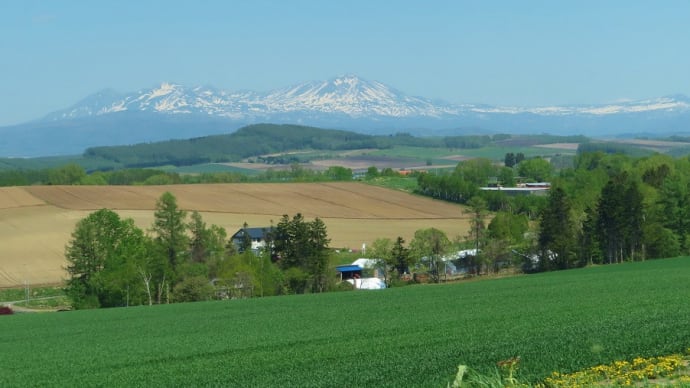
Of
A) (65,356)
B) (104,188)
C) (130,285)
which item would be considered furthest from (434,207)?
(65,356)

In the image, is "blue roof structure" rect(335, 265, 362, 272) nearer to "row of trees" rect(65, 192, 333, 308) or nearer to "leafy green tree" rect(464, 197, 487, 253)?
"row of trees" rect(65, 192, 333, 308)

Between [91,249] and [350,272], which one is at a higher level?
[91,249]

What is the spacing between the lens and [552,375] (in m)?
15.5

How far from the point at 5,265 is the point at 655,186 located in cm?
6327

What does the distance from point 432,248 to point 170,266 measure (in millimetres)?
20897

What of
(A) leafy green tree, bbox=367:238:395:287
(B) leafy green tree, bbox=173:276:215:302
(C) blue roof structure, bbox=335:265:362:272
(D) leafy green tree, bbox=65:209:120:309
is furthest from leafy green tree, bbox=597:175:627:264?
(D) leafy green tree, bbox=65:209:120:309

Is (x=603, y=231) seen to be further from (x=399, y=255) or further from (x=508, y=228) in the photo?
(x=399, y=255)

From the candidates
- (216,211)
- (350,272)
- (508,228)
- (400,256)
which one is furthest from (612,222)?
(216,211)

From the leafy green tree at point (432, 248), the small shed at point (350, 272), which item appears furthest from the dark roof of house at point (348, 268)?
the leafy green tree at point (432, 248)

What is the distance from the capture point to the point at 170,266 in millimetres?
65688

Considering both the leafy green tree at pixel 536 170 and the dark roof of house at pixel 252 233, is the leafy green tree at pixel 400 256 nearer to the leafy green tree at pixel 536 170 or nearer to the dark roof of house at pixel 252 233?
the dark roof of house at pixel 252 233

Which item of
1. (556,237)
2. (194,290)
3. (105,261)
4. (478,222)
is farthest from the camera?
(478,222)

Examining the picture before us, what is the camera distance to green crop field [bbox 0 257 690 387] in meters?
18.0

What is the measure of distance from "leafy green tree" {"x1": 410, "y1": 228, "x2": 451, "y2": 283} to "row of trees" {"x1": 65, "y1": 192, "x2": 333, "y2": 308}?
9.08 metres
